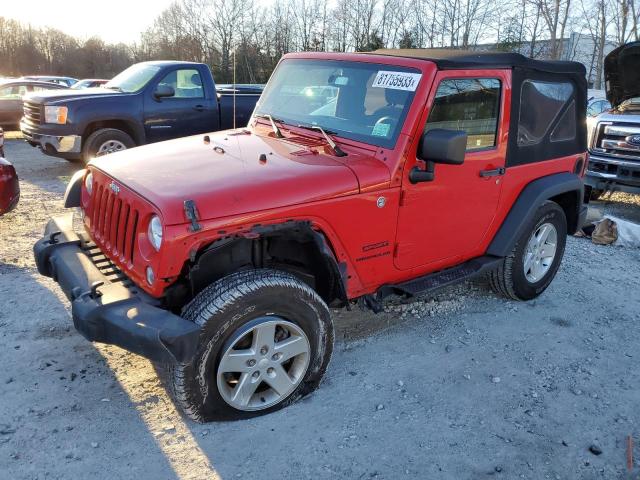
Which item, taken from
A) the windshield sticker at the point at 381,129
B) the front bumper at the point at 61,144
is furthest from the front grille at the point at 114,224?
the front bumper at the point at 61,144

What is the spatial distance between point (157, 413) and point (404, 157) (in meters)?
2.14

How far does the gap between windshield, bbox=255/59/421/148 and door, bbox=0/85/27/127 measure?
493 inches

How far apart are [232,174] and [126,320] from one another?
975mm

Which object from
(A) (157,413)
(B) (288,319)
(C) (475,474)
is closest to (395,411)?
(C) (475,474)

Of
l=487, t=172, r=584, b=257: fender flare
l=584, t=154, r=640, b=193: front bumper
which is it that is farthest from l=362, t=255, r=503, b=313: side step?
l=584, t=154, r=640, b=193: front bumper

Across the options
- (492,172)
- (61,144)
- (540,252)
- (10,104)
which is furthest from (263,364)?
(10,104)

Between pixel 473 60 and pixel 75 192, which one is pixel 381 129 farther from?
pixel 75 192

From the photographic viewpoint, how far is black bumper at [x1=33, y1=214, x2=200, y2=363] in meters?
2.53

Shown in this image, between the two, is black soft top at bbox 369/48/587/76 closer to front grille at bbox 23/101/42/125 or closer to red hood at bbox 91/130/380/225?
red hood at bbox 91/130/380/225

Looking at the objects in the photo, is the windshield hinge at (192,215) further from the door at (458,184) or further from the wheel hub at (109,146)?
the wheel hub at (109,146)

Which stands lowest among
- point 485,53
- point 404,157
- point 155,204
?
point 155,204

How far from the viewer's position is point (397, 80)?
348 centimetres

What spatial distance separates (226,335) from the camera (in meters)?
2.83

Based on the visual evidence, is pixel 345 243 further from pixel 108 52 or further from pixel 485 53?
pixel 108 52
